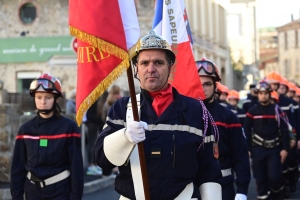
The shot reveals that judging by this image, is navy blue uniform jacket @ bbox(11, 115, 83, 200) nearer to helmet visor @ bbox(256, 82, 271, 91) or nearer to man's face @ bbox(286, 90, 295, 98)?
helmet visor @ bbox(256, 82, 271, 91)

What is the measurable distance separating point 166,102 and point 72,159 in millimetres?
2711

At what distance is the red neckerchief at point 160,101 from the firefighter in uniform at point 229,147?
242 centimetres

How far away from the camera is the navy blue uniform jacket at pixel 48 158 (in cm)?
766

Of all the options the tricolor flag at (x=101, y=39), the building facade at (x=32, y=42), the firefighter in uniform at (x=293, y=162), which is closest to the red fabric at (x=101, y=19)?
the tricolor flag at (x=101, y=39)

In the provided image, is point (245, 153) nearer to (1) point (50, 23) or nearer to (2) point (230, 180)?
(2) point (230, 180)

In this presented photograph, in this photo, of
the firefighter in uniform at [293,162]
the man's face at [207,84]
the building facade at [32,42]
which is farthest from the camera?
the building facade at [32,42]

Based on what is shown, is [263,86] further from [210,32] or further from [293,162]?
[210,32]

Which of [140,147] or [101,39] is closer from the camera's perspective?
[140,147]

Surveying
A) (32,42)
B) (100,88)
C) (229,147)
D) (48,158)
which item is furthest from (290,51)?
(100,88)

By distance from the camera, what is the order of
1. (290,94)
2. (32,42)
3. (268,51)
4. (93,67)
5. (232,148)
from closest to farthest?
(93,67) < (232,148) < (290,94) < (32,42) < (268,51)

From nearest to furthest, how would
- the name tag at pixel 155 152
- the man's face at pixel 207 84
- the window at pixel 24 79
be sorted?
the name tag at pixel 155 152 < the man's face at pixel 207 84 < the window at pixel 24 79

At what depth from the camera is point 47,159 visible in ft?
25.4

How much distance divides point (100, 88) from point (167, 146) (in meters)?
0.65

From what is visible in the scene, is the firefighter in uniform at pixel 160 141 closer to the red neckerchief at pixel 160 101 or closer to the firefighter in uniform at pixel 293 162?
the red neckerchief at pixel 160 101
